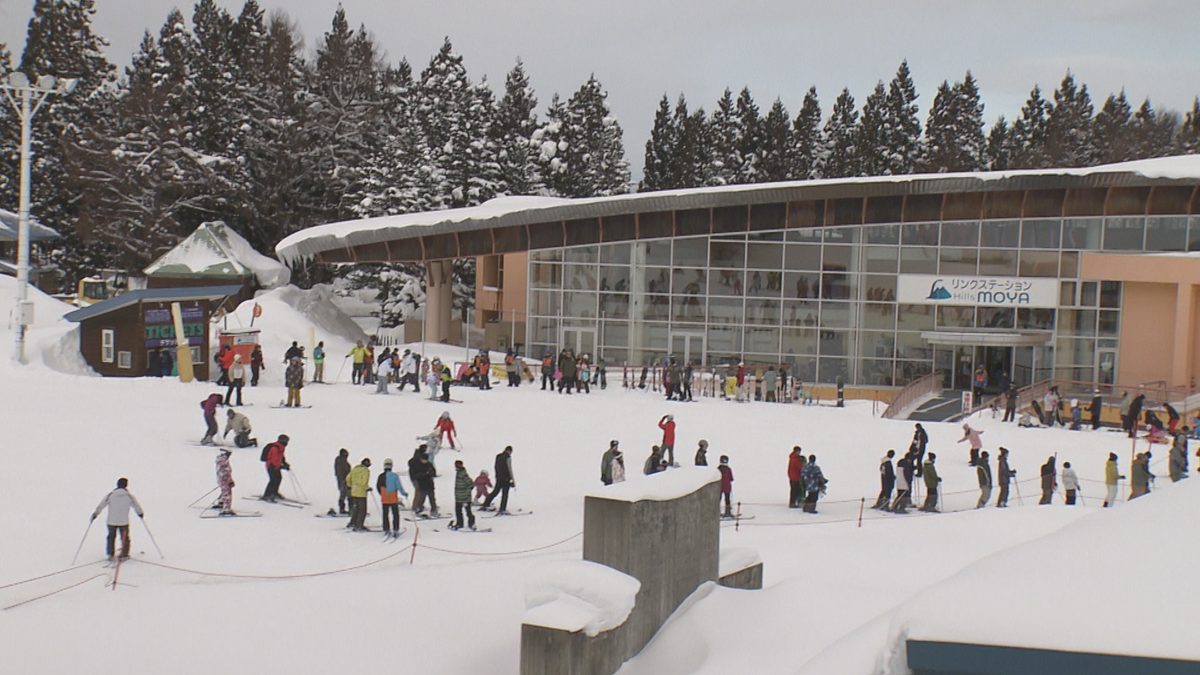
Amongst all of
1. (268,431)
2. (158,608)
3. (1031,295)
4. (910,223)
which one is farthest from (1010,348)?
(158,608)

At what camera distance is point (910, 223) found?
3466cm

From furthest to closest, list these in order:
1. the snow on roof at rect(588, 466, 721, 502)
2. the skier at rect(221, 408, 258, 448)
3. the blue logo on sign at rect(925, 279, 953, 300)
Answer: the blue logo on sign at rect(925, 279, 953, 300) < the skier at rect(221, 408, 258, 448) < the snow on roof at rect(588, 466, 721, 502)

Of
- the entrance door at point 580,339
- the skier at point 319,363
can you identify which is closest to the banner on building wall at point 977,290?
the entrance door at point 580,339

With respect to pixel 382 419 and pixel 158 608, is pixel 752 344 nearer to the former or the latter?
pixel 382 419

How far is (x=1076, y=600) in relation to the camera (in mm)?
5562

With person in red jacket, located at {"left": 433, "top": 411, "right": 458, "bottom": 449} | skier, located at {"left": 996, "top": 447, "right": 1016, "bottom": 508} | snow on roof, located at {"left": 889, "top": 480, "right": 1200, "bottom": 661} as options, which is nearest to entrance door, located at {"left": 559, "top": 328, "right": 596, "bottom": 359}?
person in red jacket, located at {"left": 433, "top": 411, "right": 458, "bottom": 449}

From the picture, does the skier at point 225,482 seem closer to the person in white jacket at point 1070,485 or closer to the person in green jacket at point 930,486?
the person in green jacket at point 930,486

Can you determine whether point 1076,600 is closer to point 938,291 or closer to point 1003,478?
point 1003,478

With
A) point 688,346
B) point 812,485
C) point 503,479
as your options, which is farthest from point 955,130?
point 503,479

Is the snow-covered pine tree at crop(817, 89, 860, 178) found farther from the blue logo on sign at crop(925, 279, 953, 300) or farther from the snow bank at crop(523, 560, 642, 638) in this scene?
the snow bank at crop(523, 560, 642, 638)

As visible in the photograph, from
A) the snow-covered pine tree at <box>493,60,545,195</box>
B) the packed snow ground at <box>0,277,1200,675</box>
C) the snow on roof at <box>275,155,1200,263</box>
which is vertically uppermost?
the snow-covered pine tree at <box>493,60,545,195</box>

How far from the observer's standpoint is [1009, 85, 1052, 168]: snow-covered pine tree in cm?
7556

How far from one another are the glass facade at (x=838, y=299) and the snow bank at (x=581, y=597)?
26750 mm

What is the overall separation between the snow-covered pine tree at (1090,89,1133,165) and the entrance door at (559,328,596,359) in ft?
165
